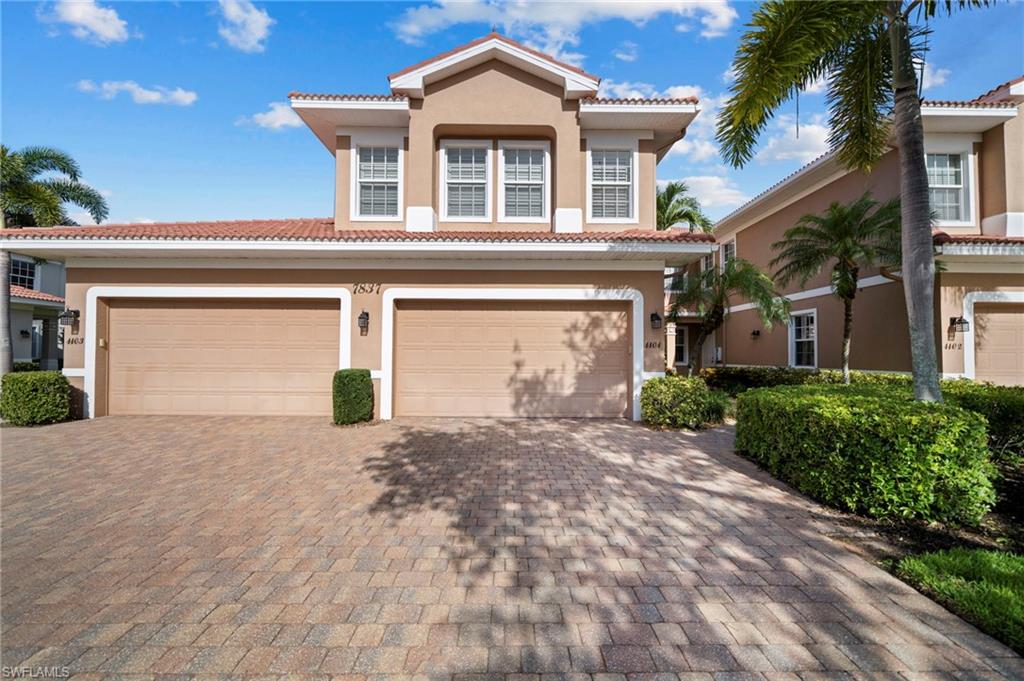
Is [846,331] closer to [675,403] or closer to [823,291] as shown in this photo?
[823,291]

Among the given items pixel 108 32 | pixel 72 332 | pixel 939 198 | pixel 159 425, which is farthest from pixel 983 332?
pixel 72 332

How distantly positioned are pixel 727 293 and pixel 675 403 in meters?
4.37

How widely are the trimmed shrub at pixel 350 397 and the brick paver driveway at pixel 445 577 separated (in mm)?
2335

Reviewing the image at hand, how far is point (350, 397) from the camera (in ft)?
26.8

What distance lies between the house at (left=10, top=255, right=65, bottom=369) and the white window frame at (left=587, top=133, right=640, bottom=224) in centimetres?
2189

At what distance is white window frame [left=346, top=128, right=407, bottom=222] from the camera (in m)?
9.98

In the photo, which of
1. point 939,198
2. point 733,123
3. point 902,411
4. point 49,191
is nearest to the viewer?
point 902,411

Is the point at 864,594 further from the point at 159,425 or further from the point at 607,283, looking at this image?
the point at 159,425

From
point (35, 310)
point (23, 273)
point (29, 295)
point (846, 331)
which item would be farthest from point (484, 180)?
point (23, 273)

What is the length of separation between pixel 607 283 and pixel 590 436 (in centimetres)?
356

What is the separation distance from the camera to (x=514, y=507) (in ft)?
14.4

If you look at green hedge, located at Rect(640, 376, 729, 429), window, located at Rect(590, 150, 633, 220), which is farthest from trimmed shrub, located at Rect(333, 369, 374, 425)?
window, located at Rect(590, 150, 633, 220)

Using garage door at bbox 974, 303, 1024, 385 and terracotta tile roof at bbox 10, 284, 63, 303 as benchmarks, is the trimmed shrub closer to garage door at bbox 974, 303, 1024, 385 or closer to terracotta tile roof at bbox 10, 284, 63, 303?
garage door at bbox 974, 303, 1024, 385

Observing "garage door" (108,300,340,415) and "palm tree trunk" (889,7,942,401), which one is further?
"garage door" (108,300,340,415)
